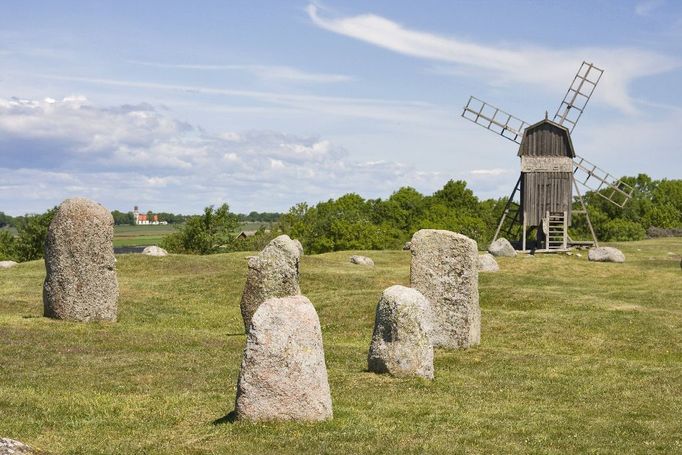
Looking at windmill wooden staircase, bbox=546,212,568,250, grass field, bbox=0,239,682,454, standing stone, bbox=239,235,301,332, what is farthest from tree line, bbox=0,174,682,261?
standing stone, bbox=239,235,301,332

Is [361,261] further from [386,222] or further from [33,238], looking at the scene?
[386,222]

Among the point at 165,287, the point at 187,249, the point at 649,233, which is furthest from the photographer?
the point at 649,233

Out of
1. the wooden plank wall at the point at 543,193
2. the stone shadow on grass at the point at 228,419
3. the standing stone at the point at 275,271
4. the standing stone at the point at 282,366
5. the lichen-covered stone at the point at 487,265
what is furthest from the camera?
the wooden plank wall at the point at 543,193

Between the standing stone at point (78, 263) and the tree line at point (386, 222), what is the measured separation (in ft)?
177

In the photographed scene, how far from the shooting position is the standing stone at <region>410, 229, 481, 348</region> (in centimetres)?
2817

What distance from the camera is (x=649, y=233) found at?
387ft

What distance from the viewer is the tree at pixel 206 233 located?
3556 inches

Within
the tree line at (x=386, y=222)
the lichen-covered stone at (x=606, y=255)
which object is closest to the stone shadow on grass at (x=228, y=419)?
the lichen-covered stone at (x=606, y=255)

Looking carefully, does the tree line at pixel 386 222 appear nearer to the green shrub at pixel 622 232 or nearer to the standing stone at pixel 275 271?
the green shrub at pixel 622 232

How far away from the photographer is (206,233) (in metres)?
90.8

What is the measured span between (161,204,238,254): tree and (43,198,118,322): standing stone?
57.5 meters

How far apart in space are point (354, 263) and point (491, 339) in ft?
102

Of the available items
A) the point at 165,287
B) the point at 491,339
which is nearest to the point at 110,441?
the point at 491,339

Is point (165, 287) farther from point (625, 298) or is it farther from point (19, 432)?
point (19, 432)
